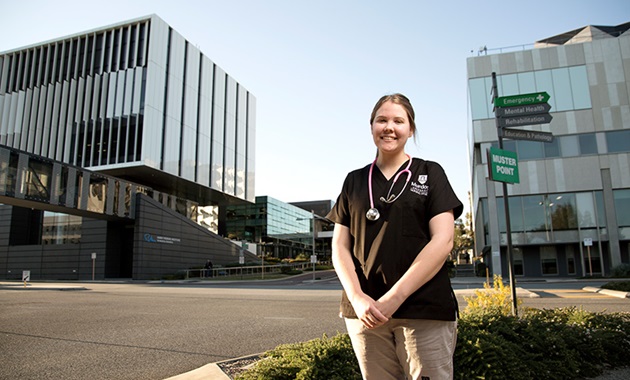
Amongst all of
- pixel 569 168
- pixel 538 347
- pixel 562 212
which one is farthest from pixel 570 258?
pixel 538 347

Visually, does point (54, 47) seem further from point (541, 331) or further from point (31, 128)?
point (541, 331)

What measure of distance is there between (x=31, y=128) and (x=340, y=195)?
52.7m

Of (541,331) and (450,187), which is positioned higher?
(450,187)

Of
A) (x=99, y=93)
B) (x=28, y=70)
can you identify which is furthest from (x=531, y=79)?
(x=28, y=70)

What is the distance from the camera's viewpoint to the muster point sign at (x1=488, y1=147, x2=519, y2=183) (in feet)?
22.4

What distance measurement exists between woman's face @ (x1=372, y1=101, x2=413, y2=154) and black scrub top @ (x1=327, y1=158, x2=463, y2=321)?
122mm

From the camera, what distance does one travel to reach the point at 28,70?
152 feet

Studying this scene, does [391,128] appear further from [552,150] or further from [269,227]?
[269,227]

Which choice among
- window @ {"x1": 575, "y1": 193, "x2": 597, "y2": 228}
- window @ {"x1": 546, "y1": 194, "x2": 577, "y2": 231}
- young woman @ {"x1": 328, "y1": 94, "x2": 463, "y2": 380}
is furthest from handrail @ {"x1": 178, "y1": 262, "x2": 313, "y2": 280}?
young woman @ {"x1": 328, "y1": 94, "x2": 463, "y2": 380}

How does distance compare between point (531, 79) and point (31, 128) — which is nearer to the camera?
point (531, 79)

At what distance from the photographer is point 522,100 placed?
24.6 ft

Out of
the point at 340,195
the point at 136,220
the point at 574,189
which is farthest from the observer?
the point at 136,220

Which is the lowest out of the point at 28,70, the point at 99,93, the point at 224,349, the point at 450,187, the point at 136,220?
the point at 224,349

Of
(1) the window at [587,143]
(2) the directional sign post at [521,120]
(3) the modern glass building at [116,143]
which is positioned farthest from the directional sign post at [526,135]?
(3) the modern glass building at [116,143]
